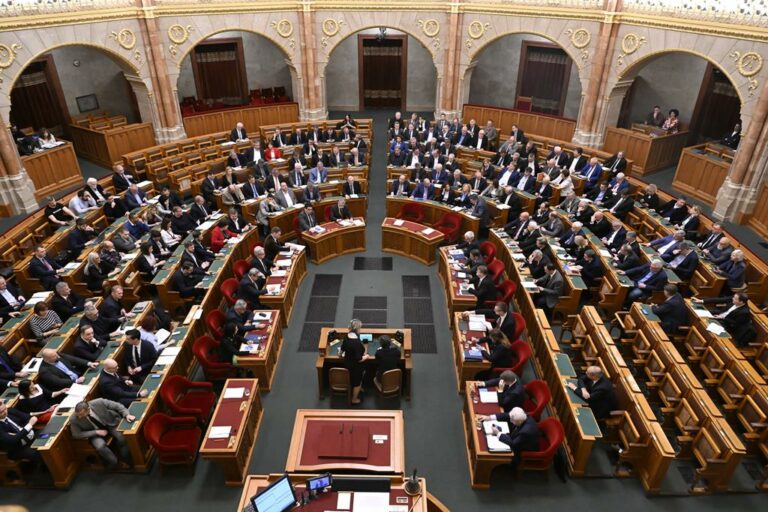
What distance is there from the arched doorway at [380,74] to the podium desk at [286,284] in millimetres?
14627

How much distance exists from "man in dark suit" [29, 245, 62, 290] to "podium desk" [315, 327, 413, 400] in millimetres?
6228

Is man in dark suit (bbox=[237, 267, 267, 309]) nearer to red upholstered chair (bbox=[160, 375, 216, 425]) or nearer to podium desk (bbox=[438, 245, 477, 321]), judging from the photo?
red upholstered chair (bbox=[160, 375, 216, 425])

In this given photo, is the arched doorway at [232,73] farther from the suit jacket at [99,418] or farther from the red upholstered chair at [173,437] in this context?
the red upholstered chair at [173,437]

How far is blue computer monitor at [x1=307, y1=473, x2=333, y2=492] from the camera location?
614 cm

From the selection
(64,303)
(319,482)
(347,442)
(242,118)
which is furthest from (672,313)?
(242,118)

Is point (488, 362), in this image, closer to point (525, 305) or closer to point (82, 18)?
point (525, 305)

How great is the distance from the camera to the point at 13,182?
13992 millimetres

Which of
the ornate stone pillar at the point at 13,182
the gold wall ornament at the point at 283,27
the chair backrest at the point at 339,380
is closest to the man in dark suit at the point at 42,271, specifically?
the ornate stone pillar at the point at 13,182

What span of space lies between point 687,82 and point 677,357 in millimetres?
14120

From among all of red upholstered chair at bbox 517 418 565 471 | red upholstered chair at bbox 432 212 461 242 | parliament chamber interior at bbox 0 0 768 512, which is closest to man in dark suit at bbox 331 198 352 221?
parliament chamber interior at bbox 0 0 768 512

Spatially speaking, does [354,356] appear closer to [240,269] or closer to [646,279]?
[240,269]

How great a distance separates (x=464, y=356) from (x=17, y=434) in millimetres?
6873

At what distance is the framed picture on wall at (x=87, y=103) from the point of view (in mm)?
19719

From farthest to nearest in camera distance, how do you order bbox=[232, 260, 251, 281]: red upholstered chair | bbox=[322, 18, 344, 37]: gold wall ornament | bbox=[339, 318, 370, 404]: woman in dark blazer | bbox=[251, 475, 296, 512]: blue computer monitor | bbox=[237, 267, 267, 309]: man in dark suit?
1. bbox=[322, 18, 344, 37]: gold wall ornament
2. bbox=[232, 260, 251, 281]: red upholstered chair
3. bbox=[237, 267, 267, 309]: man in dark suit
4. bbox=[339, 318, 370, 404]: woman in dark blazer
5. bbox=[251, 475, 296, 512]: blue computer monitor
